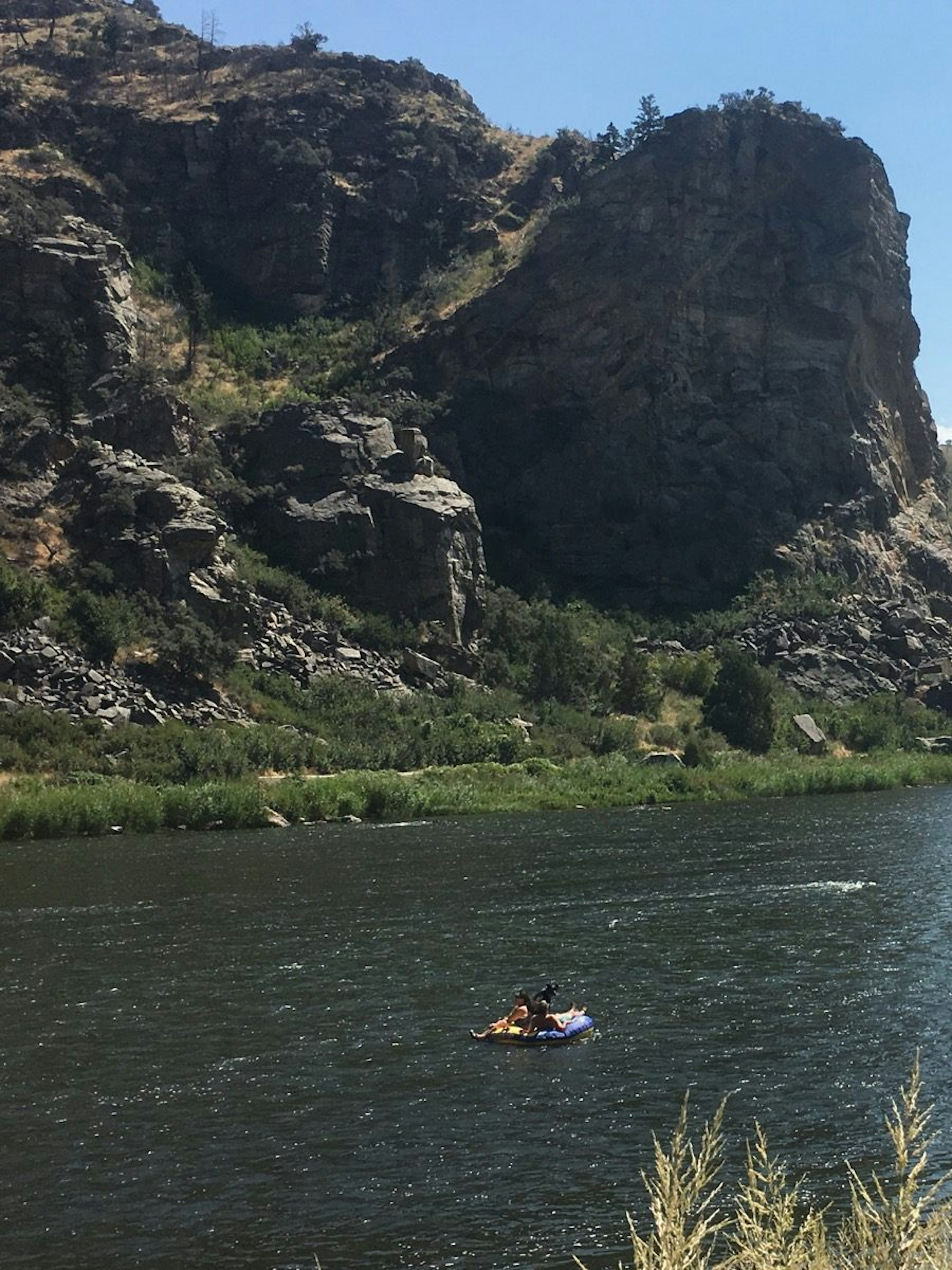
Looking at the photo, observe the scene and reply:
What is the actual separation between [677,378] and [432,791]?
55.0 meters

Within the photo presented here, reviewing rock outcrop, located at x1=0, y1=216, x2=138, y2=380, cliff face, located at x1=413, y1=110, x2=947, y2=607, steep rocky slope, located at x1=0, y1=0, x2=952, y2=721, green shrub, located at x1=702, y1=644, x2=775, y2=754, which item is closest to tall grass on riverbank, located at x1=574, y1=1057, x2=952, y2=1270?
steep rocky slope, located at x1=0, y1=0, x2=952, y2=721

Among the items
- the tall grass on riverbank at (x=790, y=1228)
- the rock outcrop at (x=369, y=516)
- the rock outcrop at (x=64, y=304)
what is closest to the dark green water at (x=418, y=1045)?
the tall grass on riverbank at (x=790, y=1228)

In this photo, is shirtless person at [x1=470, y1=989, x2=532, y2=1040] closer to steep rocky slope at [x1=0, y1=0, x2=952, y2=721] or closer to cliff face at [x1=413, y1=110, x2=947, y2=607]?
steep rocky slope at [x1=0, y1=0, x2=952, y2=721]

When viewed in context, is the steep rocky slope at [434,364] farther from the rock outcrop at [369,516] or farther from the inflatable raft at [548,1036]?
the inflatable raft at [548,1036]

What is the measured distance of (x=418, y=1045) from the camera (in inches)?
869

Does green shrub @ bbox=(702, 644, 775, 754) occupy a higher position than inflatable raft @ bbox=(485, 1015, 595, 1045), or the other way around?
green shrub @ bbox=(702, 644, 775, 754)

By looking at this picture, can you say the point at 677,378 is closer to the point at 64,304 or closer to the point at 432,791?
the point at 64,304

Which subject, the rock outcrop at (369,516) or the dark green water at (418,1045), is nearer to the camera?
the dark green water at (418,1045)

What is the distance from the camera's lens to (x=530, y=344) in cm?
10744

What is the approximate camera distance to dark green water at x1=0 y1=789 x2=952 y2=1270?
50.4ft

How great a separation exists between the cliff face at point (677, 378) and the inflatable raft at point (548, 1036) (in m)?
79.5

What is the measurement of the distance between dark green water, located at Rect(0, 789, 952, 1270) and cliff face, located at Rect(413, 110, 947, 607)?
63165 mm

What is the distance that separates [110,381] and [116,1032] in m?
70.0

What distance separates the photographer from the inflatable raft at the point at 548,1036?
2189 centimetres
